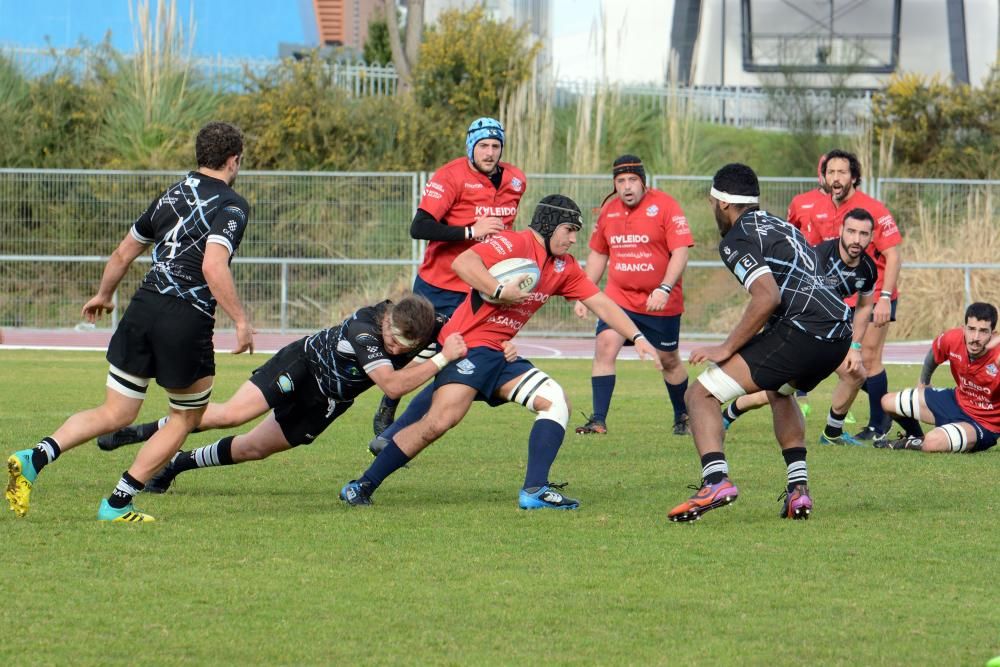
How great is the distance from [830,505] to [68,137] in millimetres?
20186

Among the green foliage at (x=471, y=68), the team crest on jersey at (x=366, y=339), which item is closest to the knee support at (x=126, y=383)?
the team crest on jersey at (x=366, y=339)

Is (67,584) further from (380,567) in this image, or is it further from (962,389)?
(962,389)

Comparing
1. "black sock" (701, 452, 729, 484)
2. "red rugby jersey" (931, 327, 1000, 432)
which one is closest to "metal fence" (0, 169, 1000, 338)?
"red rugby jersey" (931, 327, 1000, 432)

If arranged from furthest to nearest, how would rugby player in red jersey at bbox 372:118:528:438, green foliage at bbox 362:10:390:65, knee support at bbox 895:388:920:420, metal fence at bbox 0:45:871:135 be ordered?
→ green foliage at bbox 362:10:390:65 < metal fence at bbox 0:45:871:135 < knee support at bbox 895:388:920:420 < rugby player in red jersey at bbox 372:118:528:438

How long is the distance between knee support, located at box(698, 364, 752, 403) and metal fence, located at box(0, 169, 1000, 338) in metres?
15.5

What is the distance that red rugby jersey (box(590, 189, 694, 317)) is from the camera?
467 inches

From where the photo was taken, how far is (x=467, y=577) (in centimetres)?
611

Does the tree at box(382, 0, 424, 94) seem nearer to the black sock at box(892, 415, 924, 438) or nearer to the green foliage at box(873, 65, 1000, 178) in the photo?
the green foliage at box(873, 65, 1000, 178)

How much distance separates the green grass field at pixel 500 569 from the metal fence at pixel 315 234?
526 inches

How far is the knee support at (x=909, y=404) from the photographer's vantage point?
1084 centimetres

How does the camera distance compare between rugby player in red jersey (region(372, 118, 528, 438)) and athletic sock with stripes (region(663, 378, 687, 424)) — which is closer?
→ rugby player in red jersey (region(372, 118, 528, 438))

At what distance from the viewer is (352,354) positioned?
25.4 ft

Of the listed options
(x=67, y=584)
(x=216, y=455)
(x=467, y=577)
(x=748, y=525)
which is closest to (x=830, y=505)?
(x=748, y=525)

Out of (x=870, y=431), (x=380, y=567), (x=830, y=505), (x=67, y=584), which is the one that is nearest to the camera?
(x=67, y=584)
